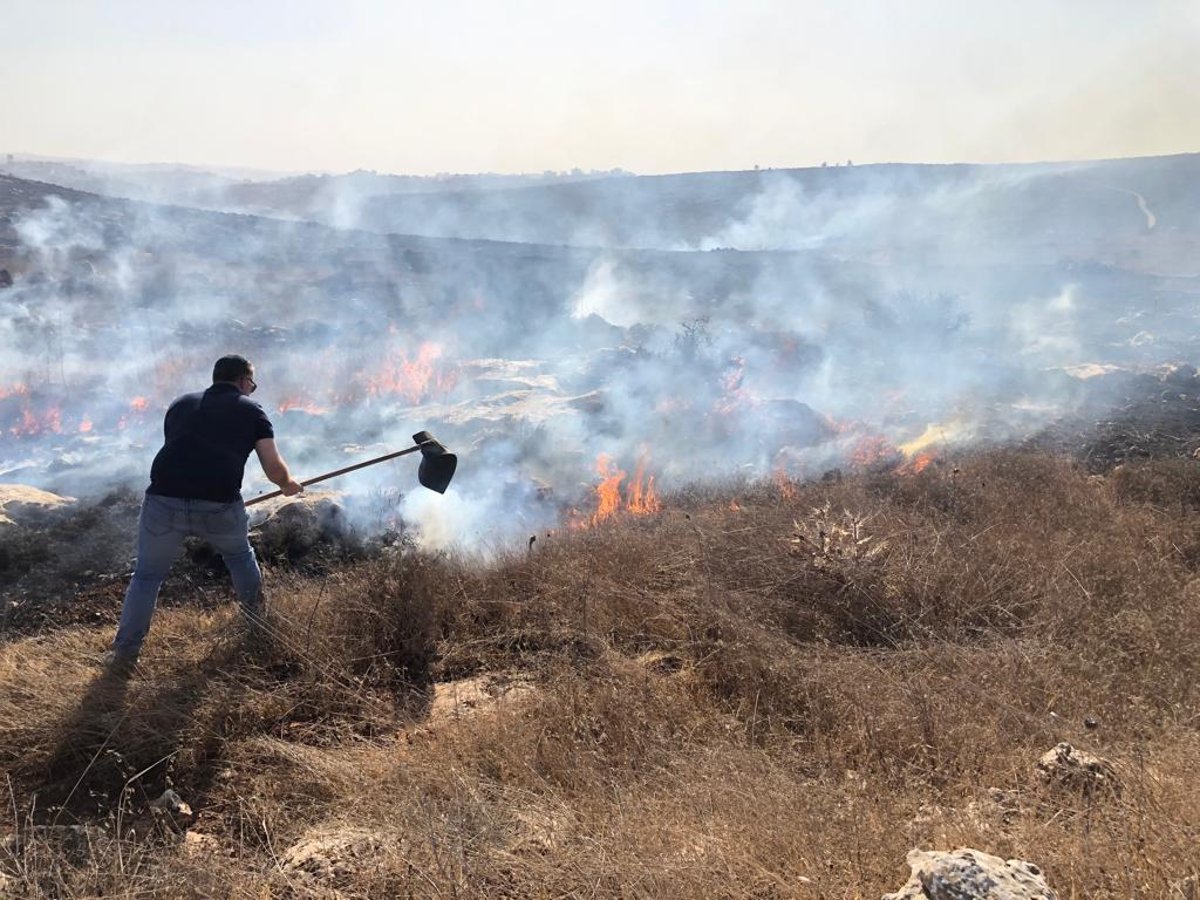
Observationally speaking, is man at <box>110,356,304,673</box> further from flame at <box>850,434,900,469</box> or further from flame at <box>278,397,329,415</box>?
flame at <box>278,397,329,415</box>

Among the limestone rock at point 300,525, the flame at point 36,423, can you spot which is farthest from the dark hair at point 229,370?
the flame at point 36,423

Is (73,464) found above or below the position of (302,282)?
below

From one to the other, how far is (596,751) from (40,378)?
13870mm

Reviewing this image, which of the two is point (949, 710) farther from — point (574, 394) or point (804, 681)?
point (574, 394)

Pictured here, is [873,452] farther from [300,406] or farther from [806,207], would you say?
[806,207]

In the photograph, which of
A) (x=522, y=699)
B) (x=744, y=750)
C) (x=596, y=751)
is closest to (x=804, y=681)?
(x=744, y=750)

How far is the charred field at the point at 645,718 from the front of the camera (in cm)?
238

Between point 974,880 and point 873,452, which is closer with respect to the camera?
point 974,880

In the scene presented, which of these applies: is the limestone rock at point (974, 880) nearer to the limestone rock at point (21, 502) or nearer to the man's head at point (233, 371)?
the man's head at point (233, 371)

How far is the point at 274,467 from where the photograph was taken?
13.2ft

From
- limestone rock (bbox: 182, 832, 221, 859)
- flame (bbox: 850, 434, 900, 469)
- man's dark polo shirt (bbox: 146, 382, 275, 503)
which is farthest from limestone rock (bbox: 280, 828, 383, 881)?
flame (bbox: 850, 434, 900, 469)

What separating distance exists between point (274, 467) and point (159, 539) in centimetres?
78

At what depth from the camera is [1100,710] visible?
3.31 m

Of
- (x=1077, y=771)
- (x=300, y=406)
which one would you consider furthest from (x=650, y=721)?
(x=300, y=406)
